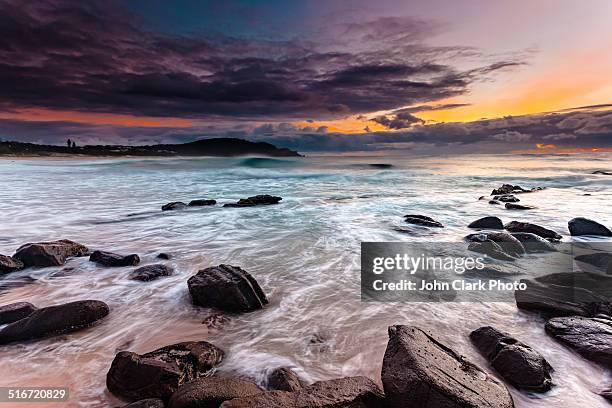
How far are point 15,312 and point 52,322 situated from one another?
70 cm

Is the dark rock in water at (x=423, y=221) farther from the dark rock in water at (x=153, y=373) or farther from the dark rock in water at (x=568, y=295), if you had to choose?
the dark rock in water at (x=153, y=373)

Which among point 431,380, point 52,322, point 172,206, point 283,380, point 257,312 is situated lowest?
point 257,312

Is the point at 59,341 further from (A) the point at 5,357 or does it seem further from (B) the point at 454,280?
(B) the point at 454,280

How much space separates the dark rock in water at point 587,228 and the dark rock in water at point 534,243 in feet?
6.31

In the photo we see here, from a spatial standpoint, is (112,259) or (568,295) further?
(112,259)

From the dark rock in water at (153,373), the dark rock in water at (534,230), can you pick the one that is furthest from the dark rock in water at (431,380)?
the dark rock in water at (534,230)

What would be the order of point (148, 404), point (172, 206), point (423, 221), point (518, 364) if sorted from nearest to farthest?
point (148, 404), point (518, 364), point (423, 221), point (172, 206)

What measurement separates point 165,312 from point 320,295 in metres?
2.31

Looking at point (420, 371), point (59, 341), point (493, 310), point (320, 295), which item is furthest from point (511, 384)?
point (59, 341)

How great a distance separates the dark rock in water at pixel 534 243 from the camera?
744cm

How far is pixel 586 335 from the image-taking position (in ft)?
12.3

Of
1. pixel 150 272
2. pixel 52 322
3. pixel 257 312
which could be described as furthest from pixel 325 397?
pixel 150 272

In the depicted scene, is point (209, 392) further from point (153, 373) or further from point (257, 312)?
point (257, 312)

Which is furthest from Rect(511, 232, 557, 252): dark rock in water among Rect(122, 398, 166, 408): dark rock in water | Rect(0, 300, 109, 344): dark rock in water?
Rect(0, 300, 109, 344): dark rock in water
